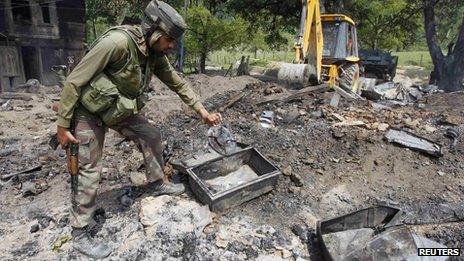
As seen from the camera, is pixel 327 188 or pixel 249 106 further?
pixel 249 106

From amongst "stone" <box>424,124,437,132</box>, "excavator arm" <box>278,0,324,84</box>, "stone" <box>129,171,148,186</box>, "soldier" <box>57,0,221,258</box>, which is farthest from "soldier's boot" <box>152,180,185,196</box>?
"excavator arm" <box>278,0,324,84</box>

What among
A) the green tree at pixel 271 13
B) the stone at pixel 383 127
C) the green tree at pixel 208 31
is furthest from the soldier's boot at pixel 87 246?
the green tree at pixel 208 31

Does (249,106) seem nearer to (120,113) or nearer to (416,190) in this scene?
(416,190)

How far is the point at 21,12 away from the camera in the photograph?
47.2 ft

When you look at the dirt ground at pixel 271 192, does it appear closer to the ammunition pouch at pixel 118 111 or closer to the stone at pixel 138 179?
the stone at pixel 138 179

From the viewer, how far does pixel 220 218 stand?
3.31 m

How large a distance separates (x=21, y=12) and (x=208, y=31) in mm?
8452

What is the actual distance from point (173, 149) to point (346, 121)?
274 centimetres

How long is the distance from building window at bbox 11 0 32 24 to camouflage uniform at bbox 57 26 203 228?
13024 millimetres

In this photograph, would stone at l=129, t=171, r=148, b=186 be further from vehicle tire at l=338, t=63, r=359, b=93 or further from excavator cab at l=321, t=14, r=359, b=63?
excavator cab at l=321, t=14, r=359, b=63

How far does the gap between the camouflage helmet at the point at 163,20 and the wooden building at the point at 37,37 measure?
12.1 meters

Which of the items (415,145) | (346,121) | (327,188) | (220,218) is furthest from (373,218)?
(346,121)

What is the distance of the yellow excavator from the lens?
7.30m

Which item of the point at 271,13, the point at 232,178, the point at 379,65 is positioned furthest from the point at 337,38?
the point at 271,13
